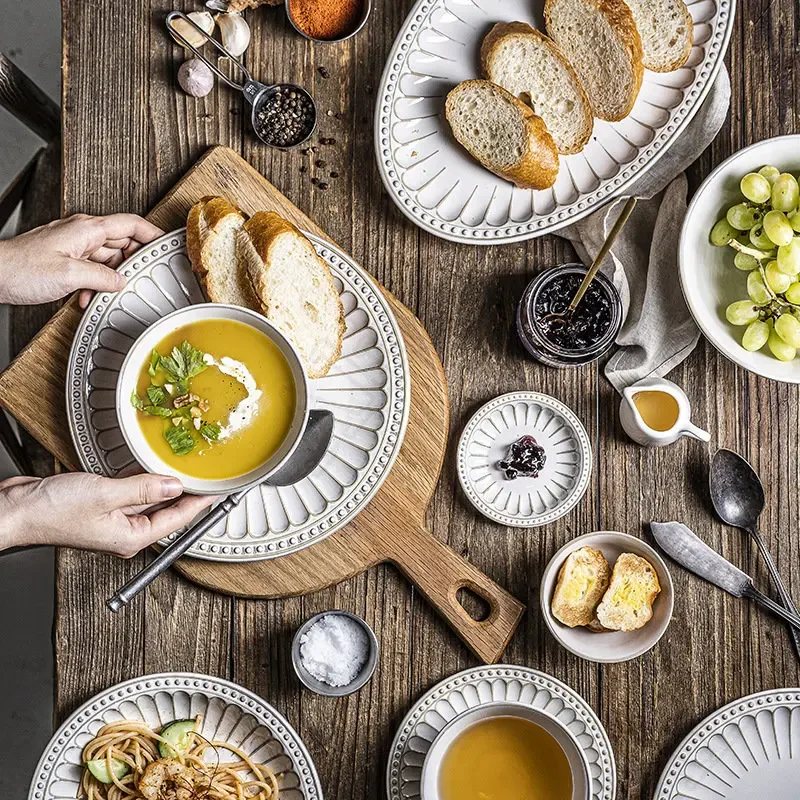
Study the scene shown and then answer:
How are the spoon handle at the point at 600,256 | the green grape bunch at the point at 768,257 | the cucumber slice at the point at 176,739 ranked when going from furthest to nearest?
the cucumber slice at the point at 176,739, the green grape bunch at the point at 768,257, the spoon handle at the point at 600,256

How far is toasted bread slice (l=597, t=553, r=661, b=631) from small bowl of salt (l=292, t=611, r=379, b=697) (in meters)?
0.53

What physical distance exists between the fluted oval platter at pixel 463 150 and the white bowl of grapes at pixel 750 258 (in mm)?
171

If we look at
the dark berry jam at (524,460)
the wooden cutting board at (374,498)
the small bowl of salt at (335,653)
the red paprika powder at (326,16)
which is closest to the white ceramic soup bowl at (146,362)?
the wooden cutting board at (374,498)

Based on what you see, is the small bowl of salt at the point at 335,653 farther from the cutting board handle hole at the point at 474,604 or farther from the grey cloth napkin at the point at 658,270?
the grey cloth napkin at the point at 658,270

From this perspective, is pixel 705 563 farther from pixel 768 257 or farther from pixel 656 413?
pixel 768 257

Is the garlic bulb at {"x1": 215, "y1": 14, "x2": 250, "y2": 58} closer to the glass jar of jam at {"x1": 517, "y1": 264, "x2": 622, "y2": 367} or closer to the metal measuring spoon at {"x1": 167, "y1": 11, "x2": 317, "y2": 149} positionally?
the metal measuring spoon at {"x1": 167, "y1": 11, "x2": 317, "y2": 149}

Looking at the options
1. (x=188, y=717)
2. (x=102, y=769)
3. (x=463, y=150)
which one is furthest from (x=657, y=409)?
(x=102, y=769)

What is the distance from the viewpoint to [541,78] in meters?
1.92

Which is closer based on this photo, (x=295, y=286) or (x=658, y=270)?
(x=295, y=286)

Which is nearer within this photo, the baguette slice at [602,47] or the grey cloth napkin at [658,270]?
the baguette slice at [602,47]

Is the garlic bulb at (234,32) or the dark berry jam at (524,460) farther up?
the garlic bulb at (234,32)

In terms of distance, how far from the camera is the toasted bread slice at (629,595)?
73.3 inches

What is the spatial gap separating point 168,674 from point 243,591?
0.82 ft

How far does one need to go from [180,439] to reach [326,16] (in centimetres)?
104
